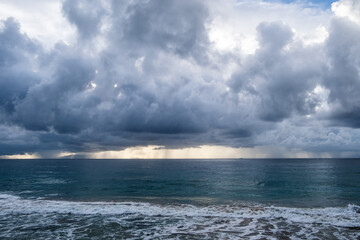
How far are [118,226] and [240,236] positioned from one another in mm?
→ 10780

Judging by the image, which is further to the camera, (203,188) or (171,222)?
(203,188)

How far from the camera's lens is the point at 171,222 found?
75.3ft

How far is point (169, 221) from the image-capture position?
2334 centimetres

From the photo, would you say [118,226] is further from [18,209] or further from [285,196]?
[285,196]

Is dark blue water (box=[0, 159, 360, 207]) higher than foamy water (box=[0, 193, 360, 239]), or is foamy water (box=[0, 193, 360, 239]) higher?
foamy water (box=[0, 193, 360, 239])

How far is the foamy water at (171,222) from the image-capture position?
1927 centimetres

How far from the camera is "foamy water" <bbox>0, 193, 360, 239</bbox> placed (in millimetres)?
19266

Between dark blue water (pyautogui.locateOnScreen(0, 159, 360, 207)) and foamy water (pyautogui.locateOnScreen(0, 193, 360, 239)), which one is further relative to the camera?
dark blue water (pyautogui.locateOnScreen(0, 159, 360, 207))

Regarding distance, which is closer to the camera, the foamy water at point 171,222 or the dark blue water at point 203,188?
the foamy water at point 171,222

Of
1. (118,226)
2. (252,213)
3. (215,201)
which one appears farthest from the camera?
(215,201)

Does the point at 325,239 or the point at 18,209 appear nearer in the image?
the point at 325,239

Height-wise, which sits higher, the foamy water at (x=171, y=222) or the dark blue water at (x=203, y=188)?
the foamy water at (x=171, y=222)

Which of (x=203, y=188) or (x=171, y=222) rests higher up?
(x=171, y=222)

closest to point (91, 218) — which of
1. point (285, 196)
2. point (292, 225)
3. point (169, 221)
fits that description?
point (169, 221)
